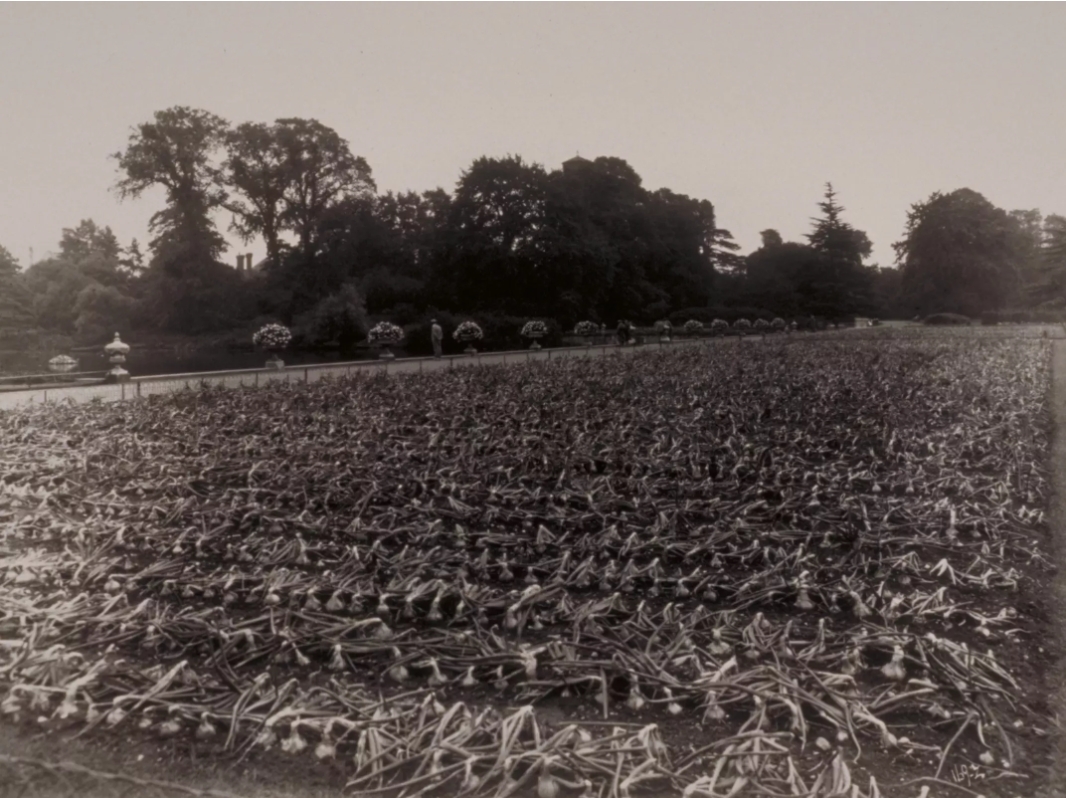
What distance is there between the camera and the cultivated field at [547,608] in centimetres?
269

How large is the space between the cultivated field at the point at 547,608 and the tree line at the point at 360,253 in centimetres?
3026

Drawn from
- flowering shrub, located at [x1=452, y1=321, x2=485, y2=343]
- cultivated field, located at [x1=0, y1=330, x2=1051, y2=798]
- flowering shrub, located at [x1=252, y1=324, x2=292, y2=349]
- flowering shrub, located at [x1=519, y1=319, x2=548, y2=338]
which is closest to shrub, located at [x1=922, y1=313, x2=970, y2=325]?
flowering shrub, located at [x1=519, y1=319, x2=548, y2=338]

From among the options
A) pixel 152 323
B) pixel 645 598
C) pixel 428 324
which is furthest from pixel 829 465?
pixel 152 323

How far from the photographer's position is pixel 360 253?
45406 mm

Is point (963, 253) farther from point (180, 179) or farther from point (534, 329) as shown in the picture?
point (180, 179)

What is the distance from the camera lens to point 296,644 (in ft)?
11.6

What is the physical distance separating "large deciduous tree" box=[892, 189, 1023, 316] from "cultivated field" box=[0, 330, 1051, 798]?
56.9 meters

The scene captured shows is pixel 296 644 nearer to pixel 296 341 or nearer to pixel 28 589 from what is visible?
pixel 28 589

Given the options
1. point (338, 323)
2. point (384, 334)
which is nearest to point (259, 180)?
point (338, 323)

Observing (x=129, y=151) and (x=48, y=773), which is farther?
(x=129, y=151)

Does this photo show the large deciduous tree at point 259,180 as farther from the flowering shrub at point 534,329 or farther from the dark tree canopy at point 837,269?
the dark tree canopy at point 837,269

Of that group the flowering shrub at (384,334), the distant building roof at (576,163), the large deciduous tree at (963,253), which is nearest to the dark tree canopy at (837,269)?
the large deciduous tree at (963,253)

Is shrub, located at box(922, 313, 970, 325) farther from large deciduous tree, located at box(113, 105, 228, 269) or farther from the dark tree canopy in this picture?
large deciduous tree, located at box(113, 105, 228, 269)

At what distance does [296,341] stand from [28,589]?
36151mm
